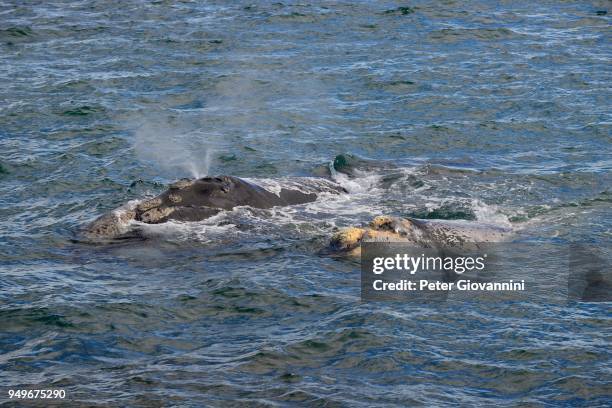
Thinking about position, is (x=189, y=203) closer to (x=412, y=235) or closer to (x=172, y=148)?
(x=412, y=235)

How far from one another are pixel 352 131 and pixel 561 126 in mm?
3794

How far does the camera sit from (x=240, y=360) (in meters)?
11.3

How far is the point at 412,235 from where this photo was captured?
14.1 meters

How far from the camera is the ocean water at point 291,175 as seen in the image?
11219 millimetres

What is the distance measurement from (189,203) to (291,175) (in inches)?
121

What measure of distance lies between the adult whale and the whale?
5.77ft

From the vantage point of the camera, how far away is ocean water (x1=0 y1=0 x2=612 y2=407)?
11.2 metres

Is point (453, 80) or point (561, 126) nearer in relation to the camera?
point (561, 126)

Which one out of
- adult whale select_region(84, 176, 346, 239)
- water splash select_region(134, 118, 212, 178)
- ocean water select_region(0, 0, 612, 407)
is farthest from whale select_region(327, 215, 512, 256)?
water splash select_region(134, 118, 212, 178)

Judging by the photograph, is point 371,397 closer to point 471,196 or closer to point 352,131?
point 471,196

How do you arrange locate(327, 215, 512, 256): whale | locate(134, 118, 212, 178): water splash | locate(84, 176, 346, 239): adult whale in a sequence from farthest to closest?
locate(134, 118, 212, 178): water splash < locate(84, 176, 346, 239): adult whale < locate(327, 215, 512, 256): whale

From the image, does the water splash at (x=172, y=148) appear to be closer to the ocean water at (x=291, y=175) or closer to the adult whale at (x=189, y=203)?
the ocean water at (x=291, y=175)

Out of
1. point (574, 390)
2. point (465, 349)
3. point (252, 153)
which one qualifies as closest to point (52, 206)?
point (252, 153)

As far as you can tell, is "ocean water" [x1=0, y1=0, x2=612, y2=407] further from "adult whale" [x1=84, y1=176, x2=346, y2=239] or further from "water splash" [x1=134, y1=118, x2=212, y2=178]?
"adult whale" [x1=84, y1=176, x2=346, y2=239]
